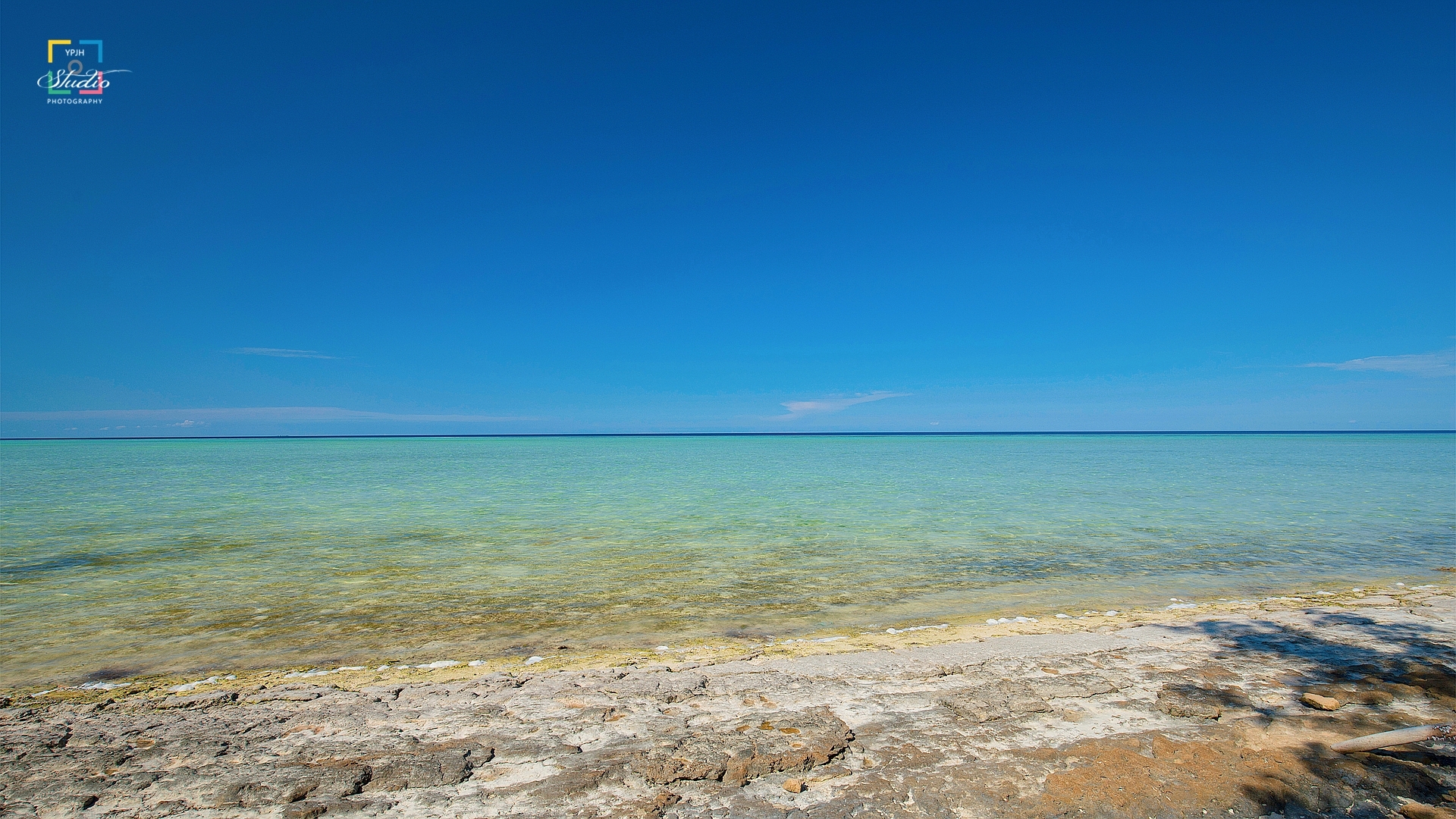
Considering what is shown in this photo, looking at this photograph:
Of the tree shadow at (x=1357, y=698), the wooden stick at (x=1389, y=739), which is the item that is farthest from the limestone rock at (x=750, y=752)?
the wooden stick at (x=1389, y=739)

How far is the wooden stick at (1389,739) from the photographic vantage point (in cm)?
341

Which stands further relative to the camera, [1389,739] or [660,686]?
[660,686]

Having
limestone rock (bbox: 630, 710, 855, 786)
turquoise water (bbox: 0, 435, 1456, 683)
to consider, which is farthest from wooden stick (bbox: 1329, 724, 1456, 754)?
turquoise water (bbox: 0, 435, 1456, 683)

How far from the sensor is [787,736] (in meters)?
3.82

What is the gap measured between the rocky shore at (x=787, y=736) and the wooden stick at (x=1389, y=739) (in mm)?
59

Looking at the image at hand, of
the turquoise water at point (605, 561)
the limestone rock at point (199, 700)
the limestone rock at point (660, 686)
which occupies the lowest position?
the turquoise water at point (605, 561)

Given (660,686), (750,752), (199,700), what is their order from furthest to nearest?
(660,686)
(199,700)
(750,752)

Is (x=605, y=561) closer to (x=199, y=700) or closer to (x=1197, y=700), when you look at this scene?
(x=199, y=700)

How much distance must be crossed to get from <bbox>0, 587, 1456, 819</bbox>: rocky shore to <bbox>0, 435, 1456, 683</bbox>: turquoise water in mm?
1492

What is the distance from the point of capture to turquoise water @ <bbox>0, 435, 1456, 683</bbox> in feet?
22.6

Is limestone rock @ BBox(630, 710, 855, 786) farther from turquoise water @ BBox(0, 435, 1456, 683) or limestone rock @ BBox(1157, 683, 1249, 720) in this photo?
turquoise water @ BBox(0, 435, 1456, 683)

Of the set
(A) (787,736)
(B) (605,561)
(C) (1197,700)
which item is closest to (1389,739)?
(C) (1197,700)

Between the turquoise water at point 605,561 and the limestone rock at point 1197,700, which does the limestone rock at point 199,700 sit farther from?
the limestone rock at point 1197,700

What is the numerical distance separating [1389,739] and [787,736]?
3096 mm
